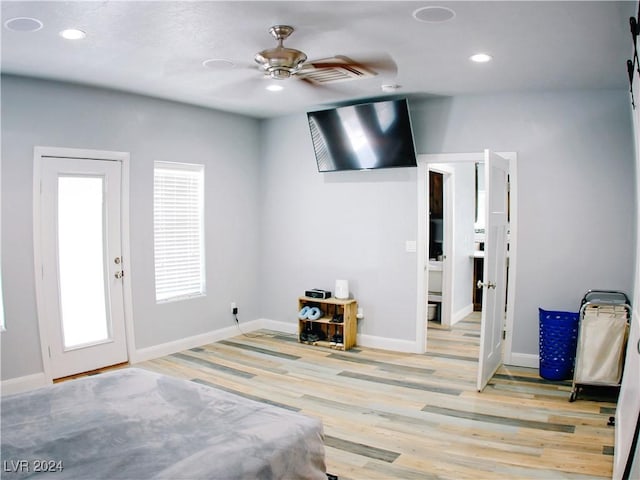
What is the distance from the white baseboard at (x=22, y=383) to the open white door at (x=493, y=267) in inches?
149

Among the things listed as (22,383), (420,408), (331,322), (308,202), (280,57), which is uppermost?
(280,57)

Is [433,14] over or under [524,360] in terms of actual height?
over

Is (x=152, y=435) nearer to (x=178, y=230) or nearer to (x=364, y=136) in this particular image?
(x=178, y=230)

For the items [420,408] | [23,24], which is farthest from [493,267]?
[23,24]

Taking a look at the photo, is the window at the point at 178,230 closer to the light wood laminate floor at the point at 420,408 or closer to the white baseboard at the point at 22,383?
the light wood laminate floor at the point at 420,408

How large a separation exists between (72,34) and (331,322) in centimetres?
367

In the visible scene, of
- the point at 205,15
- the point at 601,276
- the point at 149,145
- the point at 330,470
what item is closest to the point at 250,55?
the point at 205,15

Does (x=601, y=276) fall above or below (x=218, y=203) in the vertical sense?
below

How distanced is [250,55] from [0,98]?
7.06ft

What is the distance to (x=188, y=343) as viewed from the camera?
5465 mm

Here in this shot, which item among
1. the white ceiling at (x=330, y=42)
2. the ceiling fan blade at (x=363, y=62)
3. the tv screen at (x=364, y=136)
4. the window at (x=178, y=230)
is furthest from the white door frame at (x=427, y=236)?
the window at (x=178, y=230)

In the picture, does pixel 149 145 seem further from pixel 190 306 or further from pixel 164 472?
pixel 164 472

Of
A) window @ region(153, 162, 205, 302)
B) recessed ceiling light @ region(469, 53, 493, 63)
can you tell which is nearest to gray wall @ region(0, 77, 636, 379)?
window @ region(153, 162, 205, 302)

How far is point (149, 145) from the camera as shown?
5.04 metres
